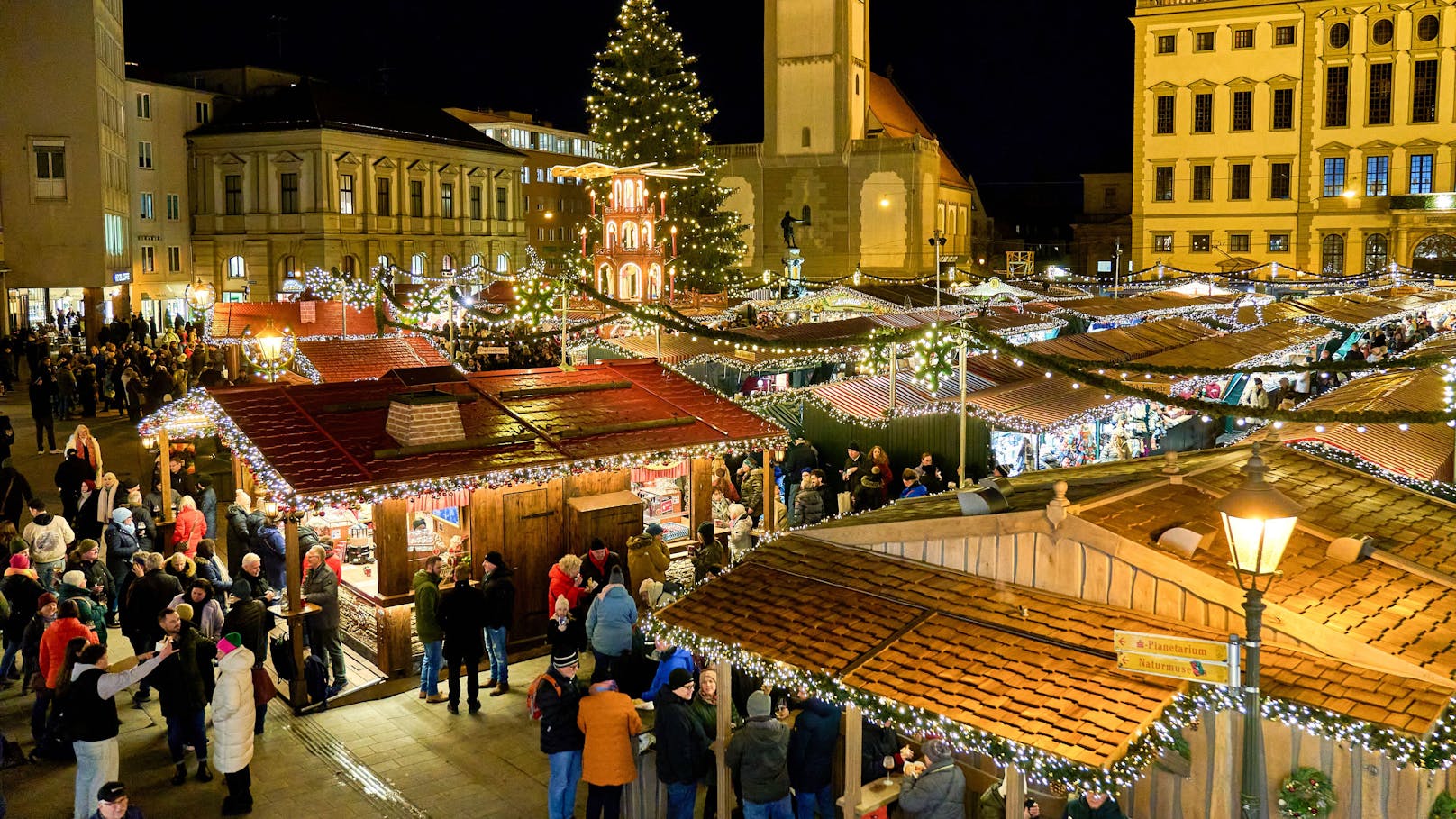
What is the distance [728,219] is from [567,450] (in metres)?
29.4

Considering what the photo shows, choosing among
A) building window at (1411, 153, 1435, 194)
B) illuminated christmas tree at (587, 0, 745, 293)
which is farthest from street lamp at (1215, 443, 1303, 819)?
building window at (1411, 153, 1435, 194)

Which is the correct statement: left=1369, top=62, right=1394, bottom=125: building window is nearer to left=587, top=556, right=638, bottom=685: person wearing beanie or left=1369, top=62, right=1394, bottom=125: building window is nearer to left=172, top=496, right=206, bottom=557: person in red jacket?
left=587, top=556, right=638, bottom=685: person wearing beanie

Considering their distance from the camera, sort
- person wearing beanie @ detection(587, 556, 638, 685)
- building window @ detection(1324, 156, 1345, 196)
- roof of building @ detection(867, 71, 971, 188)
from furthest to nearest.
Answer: roof of building @ detection(867, 71, 971, 188) < building window @ detection(1324, 156, 1345, 196) < person wearing beanie @ detection(587, 556, 638, 685)

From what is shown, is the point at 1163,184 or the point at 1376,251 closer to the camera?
the point at 1376,251

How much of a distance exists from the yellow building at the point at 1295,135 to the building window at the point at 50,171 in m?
40.8

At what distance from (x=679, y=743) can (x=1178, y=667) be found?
3.29 meters

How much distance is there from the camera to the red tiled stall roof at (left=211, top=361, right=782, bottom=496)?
1153 centimetres

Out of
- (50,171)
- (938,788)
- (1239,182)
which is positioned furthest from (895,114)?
(938,788)

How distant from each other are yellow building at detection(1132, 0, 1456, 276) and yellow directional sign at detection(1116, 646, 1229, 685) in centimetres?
4746

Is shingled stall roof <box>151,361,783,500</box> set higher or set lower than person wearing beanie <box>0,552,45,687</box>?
higher

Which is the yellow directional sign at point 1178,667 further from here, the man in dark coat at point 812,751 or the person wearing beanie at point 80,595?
the person wearing beanie at point 80,595

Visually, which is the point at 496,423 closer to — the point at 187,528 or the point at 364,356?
the point at 187,528

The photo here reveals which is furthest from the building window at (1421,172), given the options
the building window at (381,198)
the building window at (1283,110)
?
the building window at (381,198)

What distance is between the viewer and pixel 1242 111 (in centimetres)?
5162
